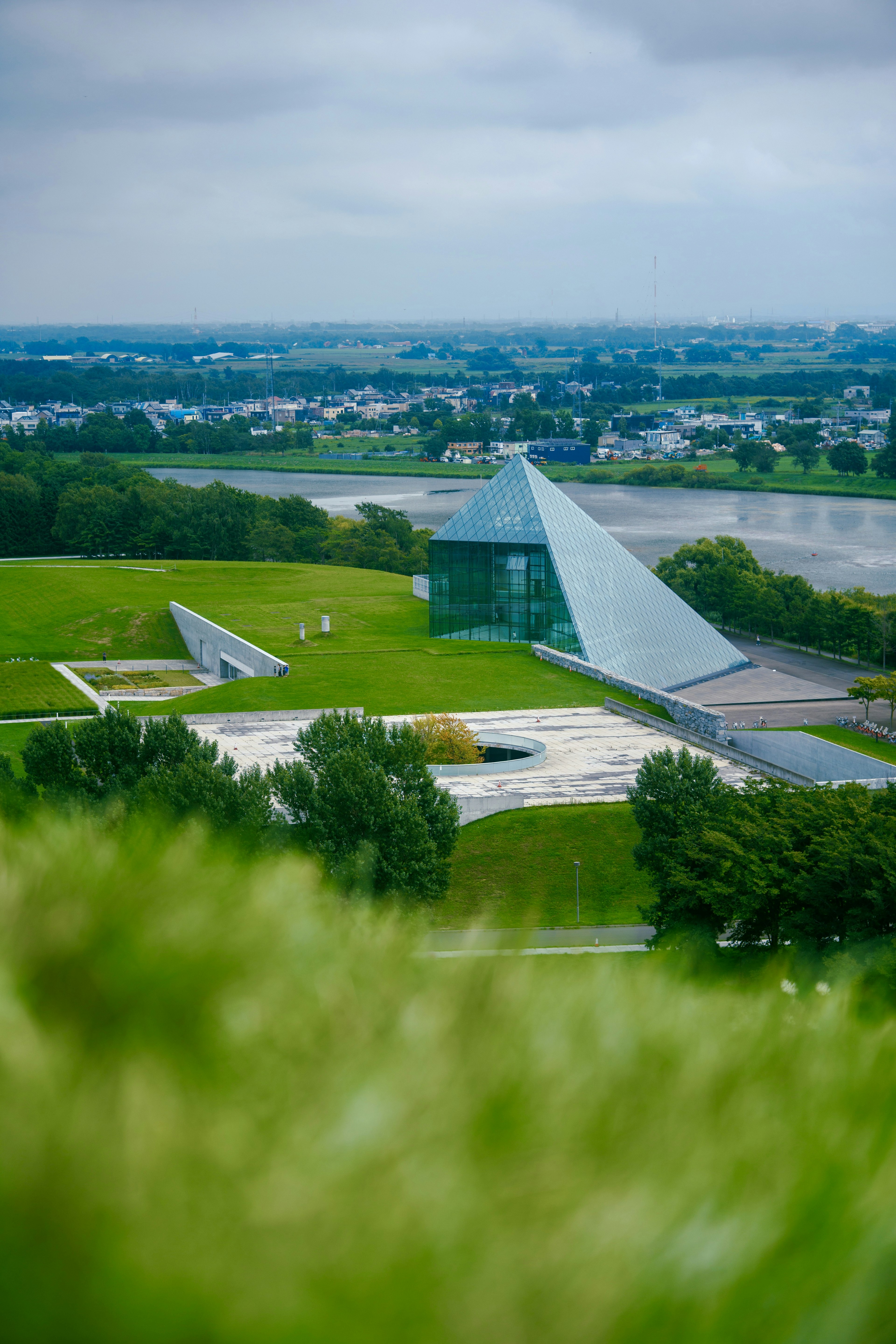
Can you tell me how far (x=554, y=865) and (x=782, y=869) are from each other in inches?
266

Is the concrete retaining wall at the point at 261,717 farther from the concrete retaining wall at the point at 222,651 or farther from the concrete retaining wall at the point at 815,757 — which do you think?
the concrete retaining wall at the point at 815,757

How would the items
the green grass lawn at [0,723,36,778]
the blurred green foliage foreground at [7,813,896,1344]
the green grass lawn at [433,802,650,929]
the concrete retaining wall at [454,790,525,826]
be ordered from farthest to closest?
the green grass lawn at [0,723,36,778] < the concrete retaining wall at [454,790,525,826] < the green grass lawn at [433,802,650,929] < the blurred green foliage foreground at [7,813,896,1344]

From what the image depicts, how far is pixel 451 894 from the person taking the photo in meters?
22.4

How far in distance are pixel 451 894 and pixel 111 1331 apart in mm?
20698

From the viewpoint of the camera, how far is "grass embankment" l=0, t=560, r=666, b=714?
1321 inches

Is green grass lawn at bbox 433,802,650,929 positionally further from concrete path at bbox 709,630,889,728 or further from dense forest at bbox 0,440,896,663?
dense forest at bbox 0,440,896,663

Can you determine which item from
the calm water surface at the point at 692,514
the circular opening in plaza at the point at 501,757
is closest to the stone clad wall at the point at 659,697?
the circular opening in plaza at the point at 501,757

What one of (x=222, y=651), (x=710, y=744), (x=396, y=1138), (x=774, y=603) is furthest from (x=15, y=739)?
(x=774, y=603)

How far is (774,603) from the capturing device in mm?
51812

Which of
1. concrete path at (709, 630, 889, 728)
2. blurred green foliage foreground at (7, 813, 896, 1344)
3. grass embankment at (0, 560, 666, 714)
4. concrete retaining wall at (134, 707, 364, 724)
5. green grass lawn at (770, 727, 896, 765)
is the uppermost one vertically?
blurred green foliage foreground at (7, 813, 896, 1344)

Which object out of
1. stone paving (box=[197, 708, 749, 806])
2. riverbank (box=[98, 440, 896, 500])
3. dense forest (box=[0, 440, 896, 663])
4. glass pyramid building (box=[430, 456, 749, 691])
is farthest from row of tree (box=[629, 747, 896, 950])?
riverbank (box=[98, 440, 896, 500])

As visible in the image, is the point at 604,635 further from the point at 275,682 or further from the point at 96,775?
the point at 96,775

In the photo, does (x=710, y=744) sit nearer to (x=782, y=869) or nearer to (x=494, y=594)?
(x=782, y=869)

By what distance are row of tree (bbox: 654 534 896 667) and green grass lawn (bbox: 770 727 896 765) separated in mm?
13655
